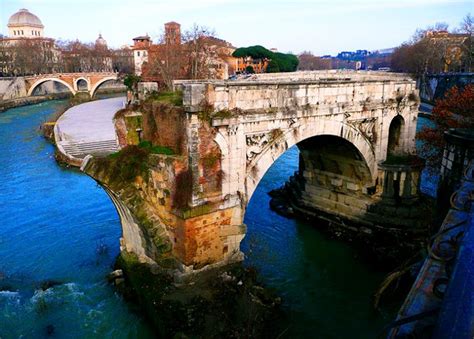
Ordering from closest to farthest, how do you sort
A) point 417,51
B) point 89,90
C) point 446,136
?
1. point 446,136
2. point 417,51
3. point 89,90

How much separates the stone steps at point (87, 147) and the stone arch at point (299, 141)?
12.5m

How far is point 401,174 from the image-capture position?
12.0m

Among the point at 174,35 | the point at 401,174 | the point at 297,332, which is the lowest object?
the point at 297,332

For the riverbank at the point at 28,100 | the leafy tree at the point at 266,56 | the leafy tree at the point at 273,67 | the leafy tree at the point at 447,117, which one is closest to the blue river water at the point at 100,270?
the leafy tree at the point at 447,117

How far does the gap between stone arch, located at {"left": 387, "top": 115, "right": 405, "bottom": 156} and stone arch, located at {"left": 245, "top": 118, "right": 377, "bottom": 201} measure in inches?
53.3

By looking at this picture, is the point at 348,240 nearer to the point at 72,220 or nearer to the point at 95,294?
the point at 95,294

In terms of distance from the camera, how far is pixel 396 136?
1283cm

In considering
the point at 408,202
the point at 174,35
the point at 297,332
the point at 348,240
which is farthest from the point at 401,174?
the point at 174,35

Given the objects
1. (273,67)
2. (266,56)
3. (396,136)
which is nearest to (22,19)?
(266,56)

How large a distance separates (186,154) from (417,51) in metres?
39.4

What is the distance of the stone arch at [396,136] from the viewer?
12586 millimetres

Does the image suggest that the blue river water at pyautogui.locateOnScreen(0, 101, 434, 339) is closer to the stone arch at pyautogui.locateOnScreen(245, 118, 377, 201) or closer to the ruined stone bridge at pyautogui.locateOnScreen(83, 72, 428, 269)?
the ruined stone bridge at pyautogui.locateOnScreen(83, 72, 428, 269)

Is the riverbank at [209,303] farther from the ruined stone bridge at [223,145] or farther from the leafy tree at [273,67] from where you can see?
the leafy tree at [273,67]

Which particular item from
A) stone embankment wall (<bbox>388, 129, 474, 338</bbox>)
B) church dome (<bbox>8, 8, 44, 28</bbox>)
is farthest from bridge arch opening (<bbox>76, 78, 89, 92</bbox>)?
stone embankment wall (<bbox>388, 129, 474, 338</bbox>)
